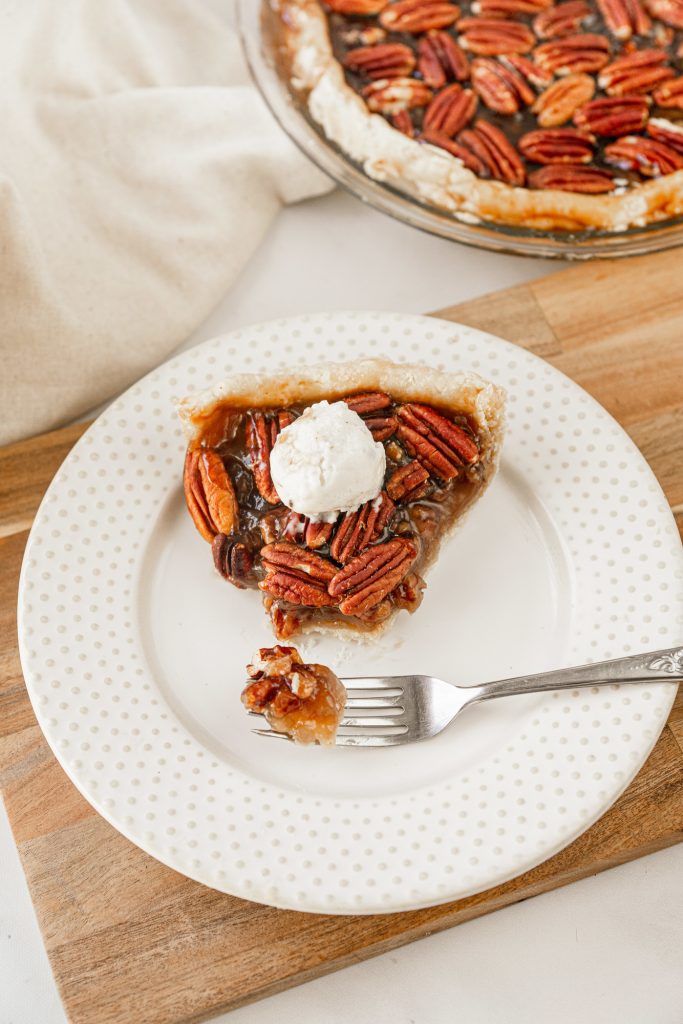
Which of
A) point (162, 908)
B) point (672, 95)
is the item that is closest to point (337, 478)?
point (162, 908)

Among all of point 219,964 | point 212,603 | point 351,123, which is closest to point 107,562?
point 212,603

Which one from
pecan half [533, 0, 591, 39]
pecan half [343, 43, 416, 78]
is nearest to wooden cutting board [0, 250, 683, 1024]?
pecan half [343, 43, 416, 78]

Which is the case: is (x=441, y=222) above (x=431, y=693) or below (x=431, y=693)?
above

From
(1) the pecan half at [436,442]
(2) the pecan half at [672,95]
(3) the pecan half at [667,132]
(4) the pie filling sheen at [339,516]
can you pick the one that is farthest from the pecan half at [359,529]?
(2) the pecan half at [672,95]

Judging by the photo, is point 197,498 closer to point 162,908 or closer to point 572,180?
point 162,908

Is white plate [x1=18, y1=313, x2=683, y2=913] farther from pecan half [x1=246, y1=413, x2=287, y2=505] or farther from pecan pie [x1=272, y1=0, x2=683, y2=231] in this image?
pecan pie [x1=272, y1=0, x2=683, y2=231]

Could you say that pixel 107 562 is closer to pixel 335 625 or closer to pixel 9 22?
pixel 335 625
